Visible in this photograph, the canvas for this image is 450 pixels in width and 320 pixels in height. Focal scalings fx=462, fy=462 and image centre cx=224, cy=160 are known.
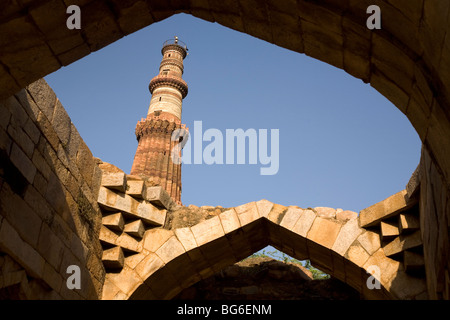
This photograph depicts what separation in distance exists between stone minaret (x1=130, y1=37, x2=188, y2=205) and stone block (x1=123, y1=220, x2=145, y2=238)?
432 inches

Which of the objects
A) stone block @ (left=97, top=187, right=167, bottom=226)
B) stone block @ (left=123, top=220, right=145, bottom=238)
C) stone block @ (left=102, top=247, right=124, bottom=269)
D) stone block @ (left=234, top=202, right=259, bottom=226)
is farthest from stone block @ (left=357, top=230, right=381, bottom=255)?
stone block @ (left=102, top=247, right=124, bottom=269)

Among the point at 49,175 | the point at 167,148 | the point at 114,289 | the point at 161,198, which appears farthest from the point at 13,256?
the point at 167,148

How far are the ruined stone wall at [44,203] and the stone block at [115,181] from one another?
268mm

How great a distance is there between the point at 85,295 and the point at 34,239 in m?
1.28

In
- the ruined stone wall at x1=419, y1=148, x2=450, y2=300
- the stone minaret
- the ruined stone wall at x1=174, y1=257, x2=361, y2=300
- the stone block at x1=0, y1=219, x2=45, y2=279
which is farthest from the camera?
the stone minaret

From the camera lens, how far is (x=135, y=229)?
231 inches

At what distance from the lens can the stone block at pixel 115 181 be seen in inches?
233

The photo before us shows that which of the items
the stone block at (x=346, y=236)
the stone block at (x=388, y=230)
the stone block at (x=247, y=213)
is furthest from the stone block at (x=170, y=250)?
the stone block at (x=388, y=230)

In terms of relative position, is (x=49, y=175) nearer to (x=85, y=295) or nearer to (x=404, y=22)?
(x=85, y=295)

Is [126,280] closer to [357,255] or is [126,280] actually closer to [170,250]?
[170,250]

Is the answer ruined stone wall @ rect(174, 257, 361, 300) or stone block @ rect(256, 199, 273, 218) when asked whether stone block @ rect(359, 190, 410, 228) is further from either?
ruined stone wall @ rect(174, 257, 361, 300)

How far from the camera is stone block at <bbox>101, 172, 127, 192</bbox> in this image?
19.4 ft

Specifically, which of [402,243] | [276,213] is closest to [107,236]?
[276,213]

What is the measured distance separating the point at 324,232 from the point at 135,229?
7.84 feet
